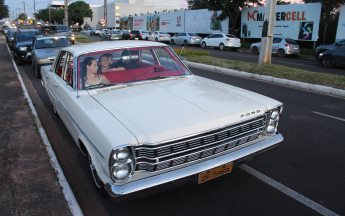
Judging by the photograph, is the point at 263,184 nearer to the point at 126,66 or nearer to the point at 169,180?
the point at 169,180

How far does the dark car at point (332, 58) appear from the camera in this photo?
45.5 feet

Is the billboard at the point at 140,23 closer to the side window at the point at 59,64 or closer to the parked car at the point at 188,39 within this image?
the parked car at the point at 188,39

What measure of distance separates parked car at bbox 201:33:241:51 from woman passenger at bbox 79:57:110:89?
21942 millimetres

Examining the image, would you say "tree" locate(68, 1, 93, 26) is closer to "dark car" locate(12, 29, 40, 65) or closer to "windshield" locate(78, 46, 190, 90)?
"dark car" locate(12, 29, 40, 65)

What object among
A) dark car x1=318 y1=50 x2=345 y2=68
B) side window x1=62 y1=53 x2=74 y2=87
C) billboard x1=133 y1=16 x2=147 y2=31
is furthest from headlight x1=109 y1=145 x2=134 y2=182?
billboard x1=133 y1=16 x2=147 y2=31

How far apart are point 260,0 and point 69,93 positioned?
1130 inches

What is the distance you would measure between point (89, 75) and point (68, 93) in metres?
0.39

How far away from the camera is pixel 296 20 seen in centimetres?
2333

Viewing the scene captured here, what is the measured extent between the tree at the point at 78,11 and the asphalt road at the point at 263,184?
8816cm

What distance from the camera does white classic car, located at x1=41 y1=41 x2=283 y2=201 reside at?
247 cm

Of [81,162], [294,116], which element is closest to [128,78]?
[81,162]

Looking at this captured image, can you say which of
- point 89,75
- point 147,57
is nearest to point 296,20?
point 147,57

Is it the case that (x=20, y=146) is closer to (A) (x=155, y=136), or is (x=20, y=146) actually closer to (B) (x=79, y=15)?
(A) (x=155, y=136)

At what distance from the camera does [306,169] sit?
12.5 feet
